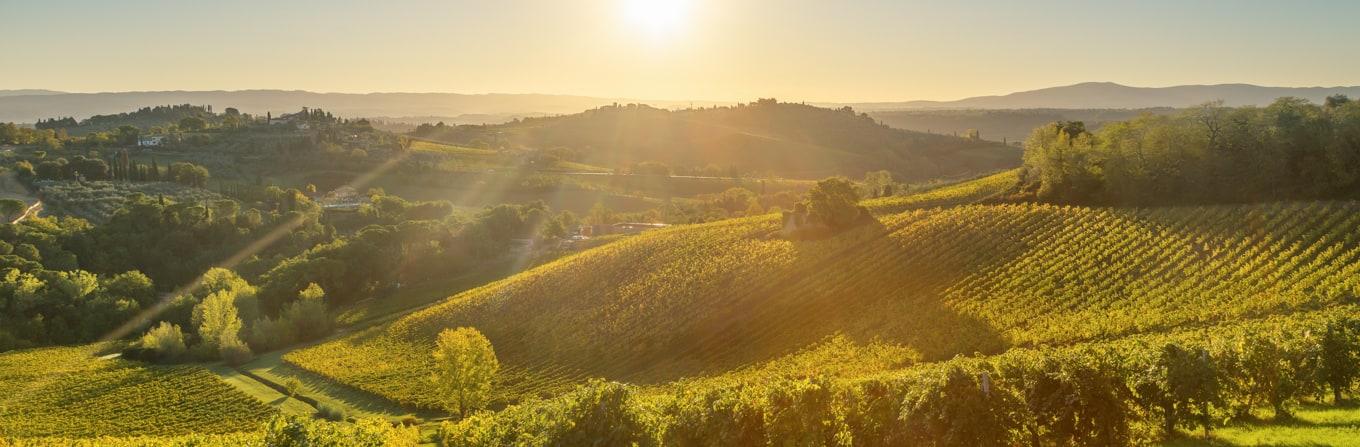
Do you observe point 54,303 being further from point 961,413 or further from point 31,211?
point 961,413

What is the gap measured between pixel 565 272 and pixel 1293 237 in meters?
59.6

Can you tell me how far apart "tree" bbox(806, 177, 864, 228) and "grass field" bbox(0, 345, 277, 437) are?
159 ft

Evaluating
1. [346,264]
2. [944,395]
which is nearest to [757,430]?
[944,395]

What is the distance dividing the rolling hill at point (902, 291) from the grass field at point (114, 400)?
28.7ft

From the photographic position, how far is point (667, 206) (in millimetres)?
152500

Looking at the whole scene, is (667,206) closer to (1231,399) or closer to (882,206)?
(882,206)

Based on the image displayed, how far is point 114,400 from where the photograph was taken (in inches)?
2435

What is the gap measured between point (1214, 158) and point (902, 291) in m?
28.1

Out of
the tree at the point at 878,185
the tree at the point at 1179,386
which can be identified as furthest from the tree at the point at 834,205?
the tree at the point at 1179,386

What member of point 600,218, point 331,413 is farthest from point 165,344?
point 600,218

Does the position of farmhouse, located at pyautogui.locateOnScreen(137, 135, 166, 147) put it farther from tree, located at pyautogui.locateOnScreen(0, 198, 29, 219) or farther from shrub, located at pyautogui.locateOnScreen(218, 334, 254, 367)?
shrub, located at pyautogui.locateOnScreen(218, 334, 254, 367)

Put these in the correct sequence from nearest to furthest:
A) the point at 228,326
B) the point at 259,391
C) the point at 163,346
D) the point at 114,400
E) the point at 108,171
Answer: the point at 114,400 < the point at 259,391 < the point at 163,346 < the point at 228,326 < the point at 108,171

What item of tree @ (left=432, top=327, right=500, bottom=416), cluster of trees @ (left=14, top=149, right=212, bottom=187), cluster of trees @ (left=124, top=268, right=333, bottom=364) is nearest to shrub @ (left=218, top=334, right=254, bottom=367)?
cluster of trees @ (left=124, top=268, right=333, bottom=364)

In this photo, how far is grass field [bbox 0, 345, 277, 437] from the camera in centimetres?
5478
